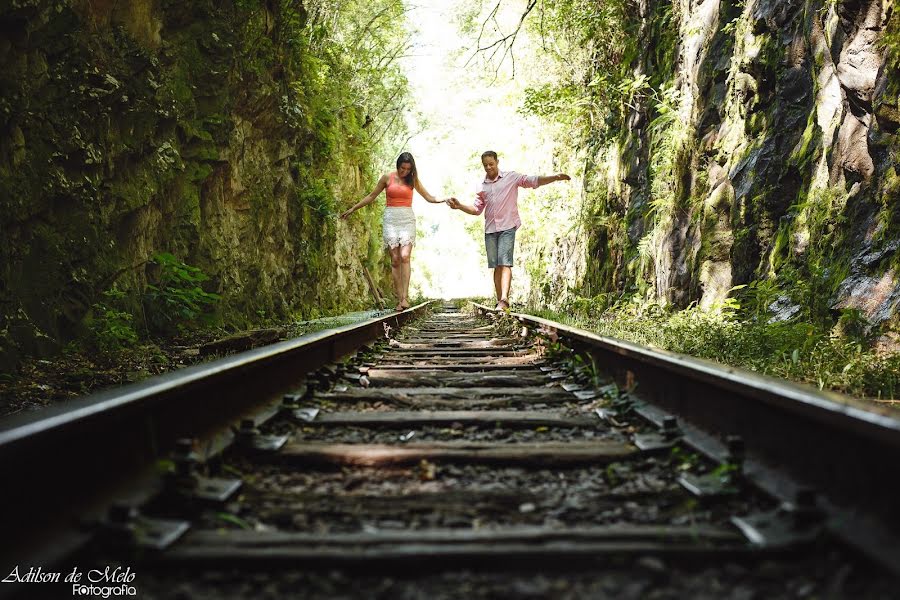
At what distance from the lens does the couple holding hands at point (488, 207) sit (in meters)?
8.72

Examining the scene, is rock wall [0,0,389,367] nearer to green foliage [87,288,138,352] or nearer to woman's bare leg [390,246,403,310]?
green foliage [87,288,138,352]

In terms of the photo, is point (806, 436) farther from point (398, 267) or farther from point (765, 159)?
point (398, 267)

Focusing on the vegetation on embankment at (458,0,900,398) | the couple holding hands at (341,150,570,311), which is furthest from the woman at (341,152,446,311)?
the vegetation on embankment at (458,0,900,398)

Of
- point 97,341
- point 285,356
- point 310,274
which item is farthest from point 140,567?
point 310,274

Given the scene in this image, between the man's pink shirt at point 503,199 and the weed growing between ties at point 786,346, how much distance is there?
8.44ft

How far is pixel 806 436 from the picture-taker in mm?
1872

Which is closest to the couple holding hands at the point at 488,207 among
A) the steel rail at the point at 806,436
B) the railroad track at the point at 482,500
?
the railroad track at the point at 482,500

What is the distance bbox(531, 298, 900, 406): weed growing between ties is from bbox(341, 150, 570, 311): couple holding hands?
2.56 meters

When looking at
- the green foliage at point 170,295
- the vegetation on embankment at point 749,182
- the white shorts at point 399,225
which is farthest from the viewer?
the white shorts at point 399,225

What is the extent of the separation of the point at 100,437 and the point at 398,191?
286 inches

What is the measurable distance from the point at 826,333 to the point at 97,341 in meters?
4.90

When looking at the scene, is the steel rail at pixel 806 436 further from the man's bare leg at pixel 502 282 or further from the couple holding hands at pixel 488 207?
the man's bare leg at pixel 502 282

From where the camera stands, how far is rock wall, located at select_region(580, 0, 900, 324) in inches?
178

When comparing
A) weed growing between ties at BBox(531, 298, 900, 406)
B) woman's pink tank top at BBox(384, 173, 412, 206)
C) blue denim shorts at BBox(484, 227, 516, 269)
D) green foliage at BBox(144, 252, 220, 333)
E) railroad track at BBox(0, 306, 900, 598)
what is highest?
woman's pink tank top at BBox(384, 173, 412, 206)
